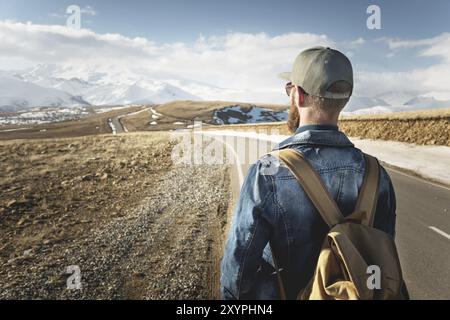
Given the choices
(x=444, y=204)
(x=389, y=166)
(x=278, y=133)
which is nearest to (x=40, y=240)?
(x=444, y=204)

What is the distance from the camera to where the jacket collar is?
6.26ft

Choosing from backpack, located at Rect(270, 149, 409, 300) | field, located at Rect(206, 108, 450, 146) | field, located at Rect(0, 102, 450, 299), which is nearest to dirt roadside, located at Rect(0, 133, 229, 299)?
field, located at Rect(0, 102, 450, 299)

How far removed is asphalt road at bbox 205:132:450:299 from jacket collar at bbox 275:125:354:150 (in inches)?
140

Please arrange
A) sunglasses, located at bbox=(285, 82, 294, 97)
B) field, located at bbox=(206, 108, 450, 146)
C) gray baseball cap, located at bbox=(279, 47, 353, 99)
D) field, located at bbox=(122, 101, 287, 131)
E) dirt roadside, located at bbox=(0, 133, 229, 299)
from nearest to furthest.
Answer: gray baseball cap, located at bbox=(279, 47, 353, 99) < sunglasses, located at bbox=(285, 82, 294, 97) < dirt roadside, located at bbox=(0, 133, 229, 299) < field, located at bbox=(206, 108, 450, 146) < field, located at bbox=(122, 101, 287, 131)

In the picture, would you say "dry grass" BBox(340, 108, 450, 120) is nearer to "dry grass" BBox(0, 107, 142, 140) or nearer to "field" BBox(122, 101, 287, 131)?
"dry grass" BBox(0, 107, 142, 140)

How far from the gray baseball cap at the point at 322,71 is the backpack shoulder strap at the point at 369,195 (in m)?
0.46

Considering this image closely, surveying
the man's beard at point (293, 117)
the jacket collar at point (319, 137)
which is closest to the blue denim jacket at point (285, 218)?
the jacket collar at point (319, 137)

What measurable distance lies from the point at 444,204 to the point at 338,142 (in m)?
8.68

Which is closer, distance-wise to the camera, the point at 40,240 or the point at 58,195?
the point at 40,240

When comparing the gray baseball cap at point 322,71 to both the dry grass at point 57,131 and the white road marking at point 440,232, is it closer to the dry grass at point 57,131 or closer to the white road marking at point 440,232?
the white road marking at point 440,232

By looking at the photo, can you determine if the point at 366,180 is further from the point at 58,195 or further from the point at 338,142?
the point at 58,195

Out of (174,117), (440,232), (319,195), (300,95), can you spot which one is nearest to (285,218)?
(319,195)
